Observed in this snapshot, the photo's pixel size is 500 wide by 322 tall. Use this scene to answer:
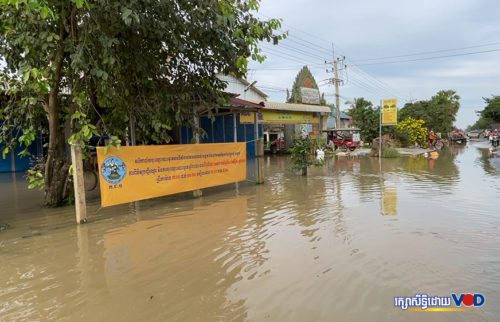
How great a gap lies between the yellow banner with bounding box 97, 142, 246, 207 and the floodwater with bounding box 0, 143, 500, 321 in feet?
1.47

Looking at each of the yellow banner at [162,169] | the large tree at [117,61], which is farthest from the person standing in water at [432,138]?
the large tree at [117,61]

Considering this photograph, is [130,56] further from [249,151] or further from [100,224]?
[249,151]

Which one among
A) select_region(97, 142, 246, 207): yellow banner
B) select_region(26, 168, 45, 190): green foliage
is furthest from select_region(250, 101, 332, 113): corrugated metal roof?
select_region(26, 168, 45, 190): green foliage

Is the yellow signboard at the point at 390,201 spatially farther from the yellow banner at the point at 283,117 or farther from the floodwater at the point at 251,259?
the yellow banner at the point at 283,117

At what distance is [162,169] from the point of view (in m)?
7.85

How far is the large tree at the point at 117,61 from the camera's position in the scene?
599 cm

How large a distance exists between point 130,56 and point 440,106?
137 ft

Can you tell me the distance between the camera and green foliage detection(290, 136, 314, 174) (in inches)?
502

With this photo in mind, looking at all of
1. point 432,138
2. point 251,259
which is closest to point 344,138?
point 432,138

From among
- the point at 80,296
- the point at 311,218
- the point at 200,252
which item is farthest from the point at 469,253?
the point at 80,296

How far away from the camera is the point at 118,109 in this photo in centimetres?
798

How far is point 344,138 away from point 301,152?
1671cm

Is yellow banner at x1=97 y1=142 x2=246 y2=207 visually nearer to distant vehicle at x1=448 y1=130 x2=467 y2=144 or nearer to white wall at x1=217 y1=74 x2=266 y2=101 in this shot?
white wall at x1=217 y1=74 x2=266 y2=101

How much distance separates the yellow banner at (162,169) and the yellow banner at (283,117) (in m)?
11.4
